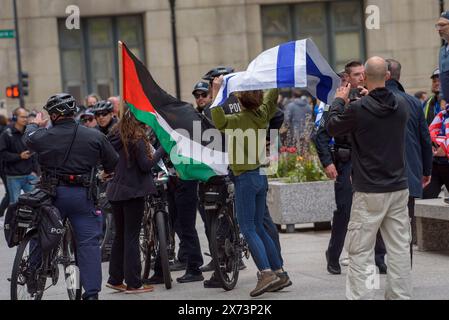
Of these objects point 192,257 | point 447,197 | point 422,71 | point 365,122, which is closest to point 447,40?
point 365,122

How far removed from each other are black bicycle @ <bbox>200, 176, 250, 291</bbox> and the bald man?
200 cm

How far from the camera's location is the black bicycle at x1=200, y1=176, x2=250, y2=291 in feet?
32.8

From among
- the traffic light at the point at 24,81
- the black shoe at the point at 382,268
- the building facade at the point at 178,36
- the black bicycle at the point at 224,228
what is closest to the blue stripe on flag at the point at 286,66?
the black bicycle at the point at 224,228

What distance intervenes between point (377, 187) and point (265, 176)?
1.83m

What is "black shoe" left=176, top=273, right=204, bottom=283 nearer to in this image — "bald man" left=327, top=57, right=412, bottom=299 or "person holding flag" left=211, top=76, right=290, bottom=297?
"person holding flag" left=211, top=76, right=290, bottom=297

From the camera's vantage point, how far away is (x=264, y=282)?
374 inches

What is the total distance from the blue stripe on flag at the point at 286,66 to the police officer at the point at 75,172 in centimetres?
174

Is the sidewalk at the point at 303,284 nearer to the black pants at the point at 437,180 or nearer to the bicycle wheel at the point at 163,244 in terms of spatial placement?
the bicycle wheel at the point at 163,244

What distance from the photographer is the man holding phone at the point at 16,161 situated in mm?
18172

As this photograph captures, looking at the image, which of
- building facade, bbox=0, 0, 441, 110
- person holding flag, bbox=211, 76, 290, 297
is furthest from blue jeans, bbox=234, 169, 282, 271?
building facade, bbox=0, 0, 441, 110

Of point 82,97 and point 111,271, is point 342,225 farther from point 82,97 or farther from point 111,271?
point 82,97

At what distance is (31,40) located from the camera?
34344mm

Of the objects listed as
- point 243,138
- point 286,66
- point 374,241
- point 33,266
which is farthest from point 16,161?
point 374,241

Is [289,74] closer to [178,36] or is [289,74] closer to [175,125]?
[175,125]
